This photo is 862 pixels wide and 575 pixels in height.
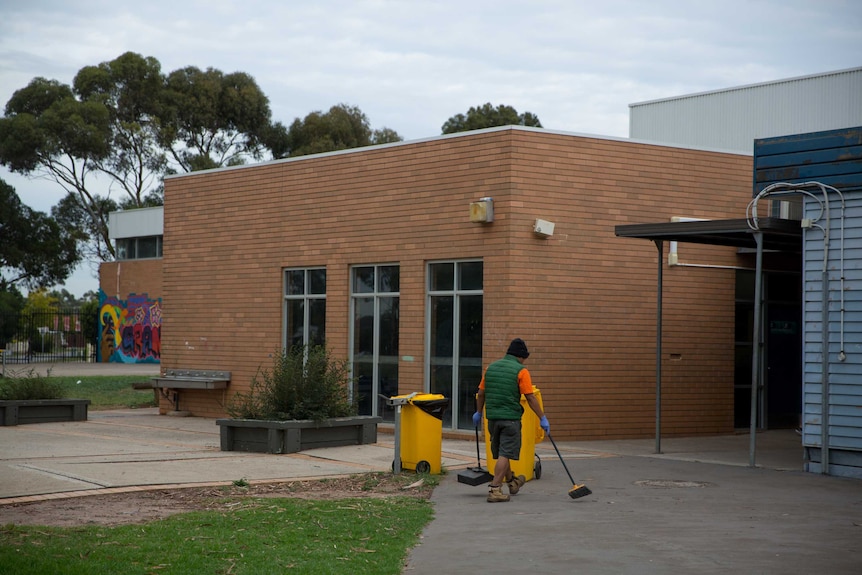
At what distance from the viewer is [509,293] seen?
54.6 ft

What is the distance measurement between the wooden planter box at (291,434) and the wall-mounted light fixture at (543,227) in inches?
157

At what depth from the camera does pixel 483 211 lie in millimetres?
16812

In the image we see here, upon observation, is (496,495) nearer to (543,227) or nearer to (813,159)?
(813,159)

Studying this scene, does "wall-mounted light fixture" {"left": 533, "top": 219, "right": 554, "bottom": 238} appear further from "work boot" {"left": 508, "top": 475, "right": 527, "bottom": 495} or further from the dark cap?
"work boot" {"left": 508, "top": 475, "right": 527, "bottom": 495}

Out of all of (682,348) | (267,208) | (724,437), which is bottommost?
(724,437)

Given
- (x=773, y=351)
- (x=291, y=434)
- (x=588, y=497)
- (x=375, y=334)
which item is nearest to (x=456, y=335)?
(x=375, y=334)

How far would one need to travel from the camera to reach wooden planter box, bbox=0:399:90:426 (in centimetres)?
1889

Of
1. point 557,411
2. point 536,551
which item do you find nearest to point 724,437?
point 557,411

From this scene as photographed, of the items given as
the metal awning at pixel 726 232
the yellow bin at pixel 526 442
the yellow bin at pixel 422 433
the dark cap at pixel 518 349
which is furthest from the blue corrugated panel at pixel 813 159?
the yellow bin at pixel 422 433

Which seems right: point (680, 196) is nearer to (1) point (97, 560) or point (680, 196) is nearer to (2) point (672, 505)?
(2) point (672, 505)

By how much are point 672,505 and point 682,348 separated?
804 centimetres

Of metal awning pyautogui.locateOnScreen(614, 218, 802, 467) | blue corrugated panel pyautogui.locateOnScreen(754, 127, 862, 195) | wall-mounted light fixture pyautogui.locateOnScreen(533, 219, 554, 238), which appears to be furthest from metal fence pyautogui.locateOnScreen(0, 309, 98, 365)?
blue corrugated panel pyautogui.locateOnScreen(754, 127, 862, 195)

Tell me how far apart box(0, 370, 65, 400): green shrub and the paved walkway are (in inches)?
59.1

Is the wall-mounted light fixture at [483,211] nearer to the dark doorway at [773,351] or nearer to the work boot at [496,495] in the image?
the dark doorway at [773,351]
